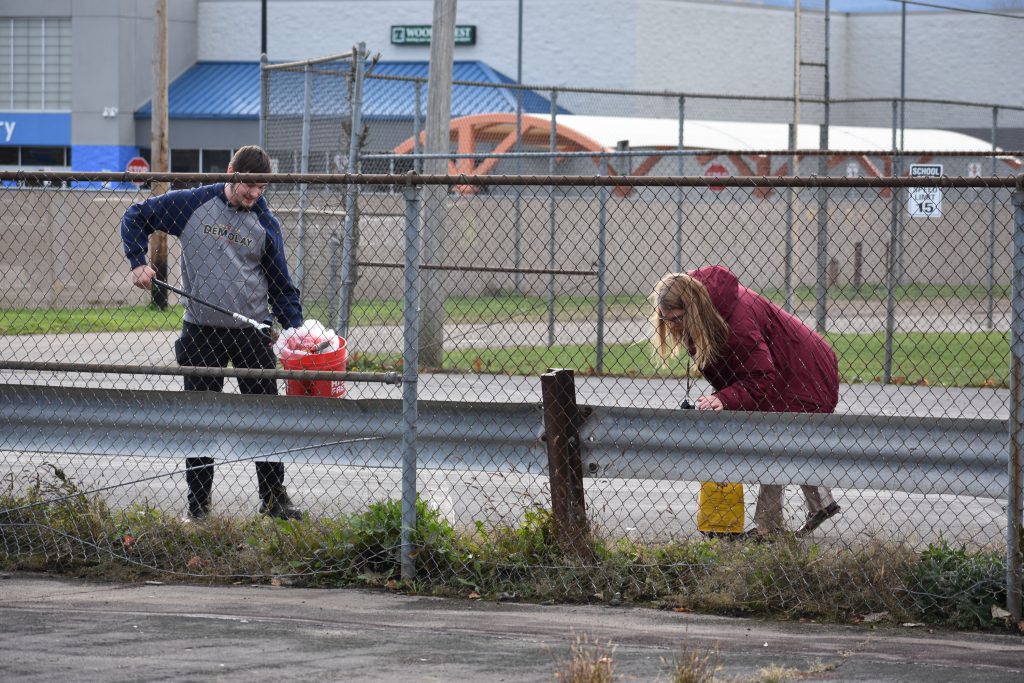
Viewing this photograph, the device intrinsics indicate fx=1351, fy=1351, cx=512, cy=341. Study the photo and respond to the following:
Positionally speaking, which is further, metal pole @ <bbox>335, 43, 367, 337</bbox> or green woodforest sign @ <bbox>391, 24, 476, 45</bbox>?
green woodforest sign @ <bbox>391, 24, 476, 45</bbox>

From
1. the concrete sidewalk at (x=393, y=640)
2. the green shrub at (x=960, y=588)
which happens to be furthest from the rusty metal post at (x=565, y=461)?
the green shrub at (x=960, y=588)

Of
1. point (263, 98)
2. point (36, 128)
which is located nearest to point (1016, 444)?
point (263, 98)

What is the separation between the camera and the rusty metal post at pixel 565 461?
577 cm

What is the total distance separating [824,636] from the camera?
520cm

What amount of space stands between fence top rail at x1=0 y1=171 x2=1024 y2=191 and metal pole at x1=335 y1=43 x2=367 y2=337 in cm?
→ 485

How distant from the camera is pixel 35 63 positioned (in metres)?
37.8

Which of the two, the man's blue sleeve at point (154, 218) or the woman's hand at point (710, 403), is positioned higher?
the man's blue sleeve at point (154, 218)

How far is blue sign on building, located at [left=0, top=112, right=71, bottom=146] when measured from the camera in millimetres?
37656

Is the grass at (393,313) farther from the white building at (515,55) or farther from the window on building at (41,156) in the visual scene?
the window on building at (41,156)

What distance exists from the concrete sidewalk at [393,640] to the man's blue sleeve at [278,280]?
5.88 feet

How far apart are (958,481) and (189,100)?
3436 centimetres

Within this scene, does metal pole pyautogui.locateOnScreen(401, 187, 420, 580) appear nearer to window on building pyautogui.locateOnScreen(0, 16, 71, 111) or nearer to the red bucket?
the red bucket

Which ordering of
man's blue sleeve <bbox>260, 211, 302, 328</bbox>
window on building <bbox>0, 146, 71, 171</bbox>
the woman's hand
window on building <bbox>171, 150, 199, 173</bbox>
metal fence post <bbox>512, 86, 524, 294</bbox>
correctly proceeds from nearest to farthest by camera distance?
the woman's hand < man's blue sleeve <bbox>260, 211, 302, 328</bbox> < metal fence post <bbox>512, 86, 524, 294</bbox> < window on building <bbox>171, 150, 199, 173</bbox> < window on building <bbox>0, 146, 71, 171</bbox>

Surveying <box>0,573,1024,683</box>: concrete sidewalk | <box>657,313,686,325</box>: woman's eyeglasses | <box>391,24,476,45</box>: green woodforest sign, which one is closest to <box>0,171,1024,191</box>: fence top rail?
<box>657,313,686,325</box>: woman's eyeglasses
